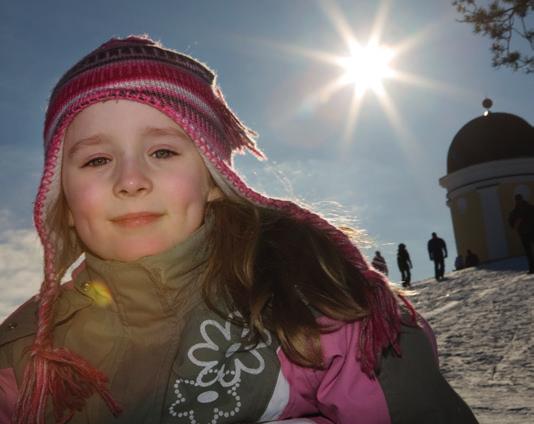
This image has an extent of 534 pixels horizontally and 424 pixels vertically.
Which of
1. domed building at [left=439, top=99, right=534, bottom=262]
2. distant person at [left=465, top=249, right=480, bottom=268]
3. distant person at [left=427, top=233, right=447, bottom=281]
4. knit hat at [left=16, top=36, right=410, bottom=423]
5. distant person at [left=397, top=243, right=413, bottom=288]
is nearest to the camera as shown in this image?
knit hat at [left=16, top=36, right=410, bottom=423]

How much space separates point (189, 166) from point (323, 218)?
0.63m

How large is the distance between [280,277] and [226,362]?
392 mm

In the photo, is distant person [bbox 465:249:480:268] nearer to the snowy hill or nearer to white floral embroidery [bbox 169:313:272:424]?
the snowy hill

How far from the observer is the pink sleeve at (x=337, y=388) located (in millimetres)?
1951

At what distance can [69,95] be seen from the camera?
2.62 metres

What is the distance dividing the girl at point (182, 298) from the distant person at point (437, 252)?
57.4ft

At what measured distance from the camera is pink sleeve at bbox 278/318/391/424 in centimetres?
195

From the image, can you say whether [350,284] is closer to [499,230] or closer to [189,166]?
[189,166]

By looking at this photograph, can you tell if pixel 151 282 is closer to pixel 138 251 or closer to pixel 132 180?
pixel 138 251

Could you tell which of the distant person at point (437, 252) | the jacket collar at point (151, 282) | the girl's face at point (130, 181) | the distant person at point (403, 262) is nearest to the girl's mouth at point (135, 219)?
the girl's face at point (130, 181)

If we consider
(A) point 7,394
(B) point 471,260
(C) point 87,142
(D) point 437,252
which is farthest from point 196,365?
(B) point 471,260

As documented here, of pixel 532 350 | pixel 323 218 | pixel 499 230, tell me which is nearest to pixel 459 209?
pixel 499 230

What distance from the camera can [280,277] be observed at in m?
2.32

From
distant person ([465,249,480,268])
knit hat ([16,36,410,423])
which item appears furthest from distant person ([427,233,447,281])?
knit hat ([16,36,410,423])
